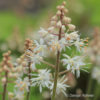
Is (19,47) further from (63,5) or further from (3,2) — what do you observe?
(3,2)

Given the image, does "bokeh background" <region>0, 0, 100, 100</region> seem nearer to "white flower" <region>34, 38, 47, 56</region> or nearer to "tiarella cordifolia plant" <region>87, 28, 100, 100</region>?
"tiarella cordifolia plant" <region>87, 28, 100, 100</region>

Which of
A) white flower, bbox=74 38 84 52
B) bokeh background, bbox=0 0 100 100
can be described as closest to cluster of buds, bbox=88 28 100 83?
bokeh background, bbox=0 0 100 100

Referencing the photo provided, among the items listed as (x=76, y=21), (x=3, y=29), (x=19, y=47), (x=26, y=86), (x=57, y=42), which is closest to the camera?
(x=57, y=42)

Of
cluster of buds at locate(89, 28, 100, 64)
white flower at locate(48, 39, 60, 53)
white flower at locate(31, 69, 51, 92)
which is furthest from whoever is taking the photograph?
cluster of buds at locate(89, 28, 100, 64)

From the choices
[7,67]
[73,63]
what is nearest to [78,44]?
[73,63]

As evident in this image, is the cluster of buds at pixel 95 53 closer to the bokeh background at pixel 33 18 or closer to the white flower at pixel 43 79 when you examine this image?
the bokeh background at pixel 33 18

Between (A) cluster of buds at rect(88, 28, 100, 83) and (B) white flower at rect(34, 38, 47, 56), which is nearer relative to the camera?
(B) white flower at rect(34, 38, 47, 56)

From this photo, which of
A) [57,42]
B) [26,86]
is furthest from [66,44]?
[26,86]

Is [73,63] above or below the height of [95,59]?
below

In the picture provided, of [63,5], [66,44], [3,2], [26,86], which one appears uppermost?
[3,2]

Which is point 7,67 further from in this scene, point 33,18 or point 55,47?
point 33,18

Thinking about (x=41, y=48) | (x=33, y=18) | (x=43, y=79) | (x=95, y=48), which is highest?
(x=33, y=18)
